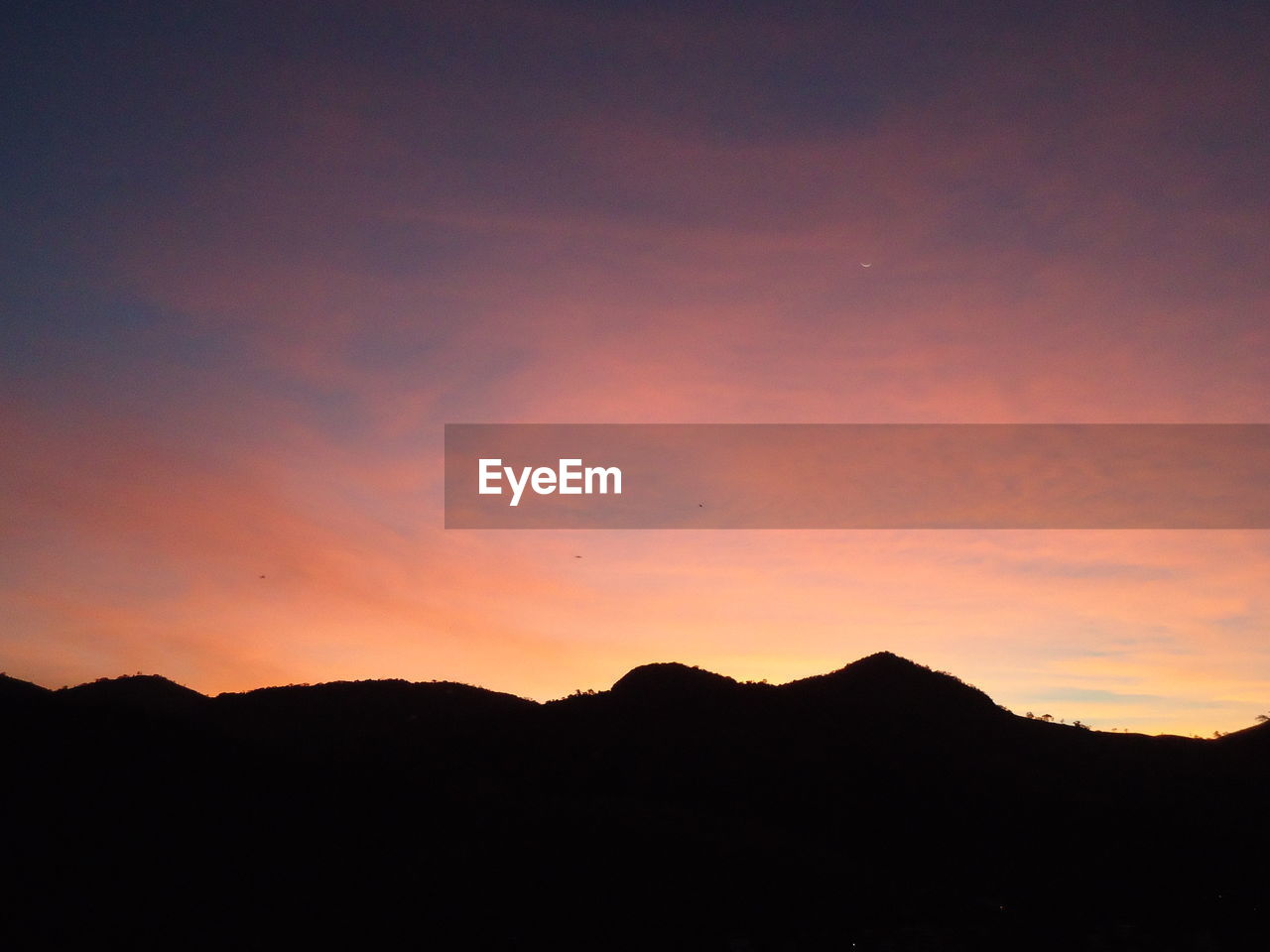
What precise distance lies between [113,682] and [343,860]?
4018 cm

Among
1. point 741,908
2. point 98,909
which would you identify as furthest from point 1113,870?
point 98,909

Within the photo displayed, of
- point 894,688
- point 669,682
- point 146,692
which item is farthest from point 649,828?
point 146,692

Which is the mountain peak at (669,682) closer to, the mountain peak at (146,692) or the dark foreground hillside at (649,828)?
the dark foreground hillside at (649,828)

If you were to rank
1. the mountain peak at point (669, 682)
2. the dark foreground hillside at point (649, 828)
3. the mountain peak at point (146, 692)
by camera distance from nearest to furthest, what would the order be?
the dark foreground hillside at point (649, 828) < the mountain peak at point (669, 682) < the mountain peak at point (146, 692)

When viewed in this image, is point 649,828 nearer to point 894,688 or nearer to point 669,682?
point 669,682

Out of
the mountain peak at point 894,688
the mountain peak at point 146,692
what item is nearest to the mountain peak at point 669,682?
the mountain peak at point 894,688

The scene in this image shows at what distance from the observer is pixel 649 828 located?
1067 inches

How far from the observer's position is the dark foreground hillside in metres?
21.2

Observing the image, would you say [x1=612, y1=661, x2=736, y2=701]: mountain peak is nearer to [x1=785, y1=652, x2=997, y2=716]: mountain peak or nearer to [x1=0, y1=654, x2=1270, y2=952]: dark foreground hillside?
[x1=0, y1=654, x2=1270, y2=952]: dark foreground hillside

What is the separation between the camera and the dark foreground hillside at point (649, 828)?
2119 cm

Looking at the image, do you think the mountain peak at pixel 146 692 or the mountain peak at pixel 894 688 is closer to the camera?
the mountain peak at pixel 894 688

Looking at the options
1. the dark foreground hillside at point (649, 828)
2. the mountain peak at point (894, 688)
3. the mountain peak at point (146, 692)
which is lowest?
the dark foreground hillside at point (649, 828)

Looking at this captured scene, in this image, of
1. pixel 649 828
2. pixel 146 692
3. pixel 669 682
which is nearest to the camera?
pixel 649 828

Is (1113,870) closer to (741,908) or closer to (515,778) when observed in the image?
(741,908)
